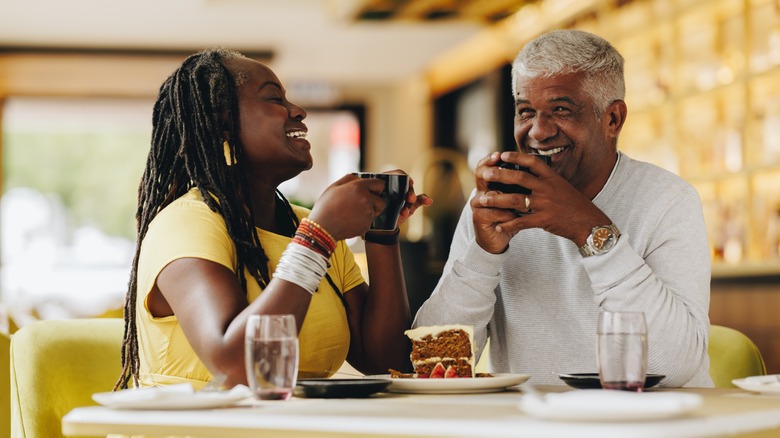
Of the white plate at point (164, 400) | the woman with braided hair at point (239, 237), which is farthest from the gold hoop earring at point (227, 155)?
the white plate at point (164, 400)

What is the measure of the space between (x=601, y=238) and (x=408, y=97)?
955cm

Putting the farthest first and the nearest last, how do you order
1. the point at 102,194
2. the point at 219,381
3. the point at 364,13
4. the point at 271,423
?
the point at 102,194
the point at 364,13
the point at 219,381
the point at 271,423

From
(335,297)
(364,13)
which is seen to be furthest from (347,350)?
(364,13)

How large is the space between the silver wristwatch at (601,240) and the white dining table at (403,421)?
14.3 inches

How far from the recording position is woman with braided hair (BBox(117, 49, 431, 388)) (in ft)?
5.14

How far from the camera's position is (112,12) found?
8.05m

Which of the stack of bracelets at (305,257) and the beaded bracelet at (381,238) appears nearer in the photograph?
the stack of bracelets at (305,257)

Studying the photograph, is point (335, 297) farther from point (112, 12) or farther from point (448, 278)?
point (112, 12)

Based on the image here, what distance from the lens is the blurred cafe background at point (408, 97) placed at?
191 inches

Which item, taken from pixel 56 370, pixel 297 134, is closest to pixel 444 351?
pixel 297 134

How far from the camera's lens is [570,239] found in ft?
5.51

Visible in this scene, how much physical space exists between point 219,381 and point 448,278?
20.5 inches

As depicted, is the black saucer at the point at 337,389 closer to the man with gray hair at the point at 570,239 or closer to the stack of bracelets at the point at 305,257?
the stack of bracelets at the point at 305,257

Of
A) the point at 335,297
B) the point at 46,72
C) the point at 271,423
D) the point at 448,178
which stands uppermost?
Result: the point at 46,72
